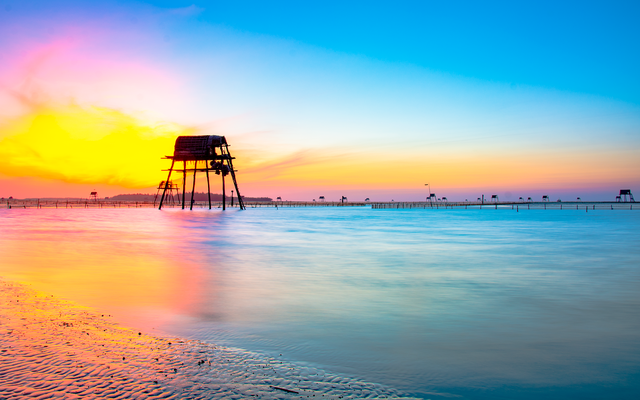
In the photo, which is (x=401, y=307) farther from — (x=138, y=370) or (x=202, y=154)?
(x=202, y=154)

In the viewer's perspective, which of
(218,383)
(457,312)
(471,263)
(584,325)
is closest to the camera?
(218,383)

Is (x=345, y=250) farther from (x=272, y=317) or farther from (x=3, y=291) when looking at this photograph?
(x=3, y=291)

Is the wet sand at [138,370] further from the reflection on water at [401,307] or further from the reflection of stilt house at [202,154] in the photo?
the reflection of stilt house at [202,154]

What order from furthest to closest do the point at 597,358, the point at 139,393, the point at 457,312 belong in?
the point at 457,312 < the point at 597,358 < the point at 139,393

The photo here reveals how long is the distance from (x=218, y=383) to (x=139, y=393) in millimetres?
742

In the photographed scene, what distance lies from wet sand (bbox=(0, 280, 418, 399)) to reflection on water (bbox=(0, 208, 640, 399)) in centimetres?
62

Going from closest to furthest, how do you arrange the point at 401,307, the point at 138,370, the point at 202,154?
the point at 138,370 → the point at 401,307 → the point at 202,154

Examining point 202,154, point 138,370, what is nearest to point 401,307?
point 138,370

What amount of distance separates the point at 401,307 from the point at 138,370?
599cm

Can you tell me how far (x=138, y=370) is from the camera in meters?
4.58

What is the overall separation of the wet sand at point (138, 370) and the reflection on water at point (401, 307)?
2.02 feet

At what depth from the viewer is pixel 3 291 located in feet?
30.4

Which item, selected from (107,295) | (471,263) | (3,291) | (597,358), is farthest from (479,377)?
(471,263)

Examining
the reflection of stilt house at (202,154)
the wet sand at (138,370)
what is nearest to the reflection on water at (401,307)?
the wet sand at (138,370)
